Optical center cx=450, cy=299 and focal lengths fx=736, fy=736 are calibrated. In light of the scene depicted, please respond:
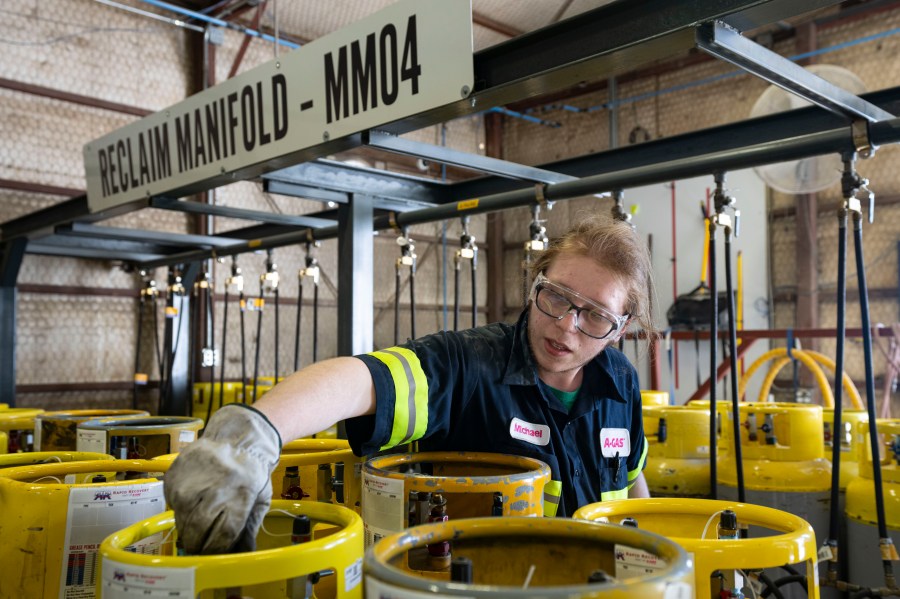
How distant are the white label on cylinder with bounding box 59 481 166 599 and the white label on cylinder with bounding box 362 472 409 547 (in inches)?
17.0

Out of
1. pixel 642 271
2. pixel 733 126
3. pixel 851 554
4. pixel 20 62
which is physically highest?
pixel 20 62

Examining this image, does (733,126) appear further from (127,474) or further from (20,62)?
(20,62)

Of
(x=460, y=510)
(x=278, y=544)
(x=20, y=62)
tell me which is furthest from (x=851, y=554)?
(x=20, y=62)

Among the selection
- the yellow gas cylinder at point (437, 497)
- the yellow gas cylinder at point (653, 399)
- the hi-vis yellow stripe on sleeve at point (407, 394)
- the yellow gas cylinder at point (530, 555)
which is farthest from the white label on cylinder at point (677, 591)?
the yellow gas cylinder at point (653, 399)

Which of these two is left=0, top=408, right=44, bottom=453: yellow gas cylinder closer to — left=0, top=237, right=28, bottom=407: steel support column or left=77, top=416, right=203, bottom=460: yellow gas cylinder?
left=77, top=416, right=203, bottom=460: yellow gas cylinder

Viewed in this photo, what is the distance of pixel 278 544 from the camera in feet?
4.46

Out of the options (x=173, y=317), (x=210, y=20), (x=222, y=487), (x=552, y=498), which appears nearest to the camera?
(x=222, y=487)

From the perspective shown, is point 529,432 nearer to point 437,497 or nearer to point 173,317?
point 437,497

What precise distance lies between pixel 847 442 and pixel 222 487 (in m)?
3.41

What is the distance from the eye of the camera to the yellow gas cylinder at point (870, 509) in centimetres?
281

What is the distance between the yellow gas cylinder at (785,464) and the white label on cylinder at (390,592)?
288cm

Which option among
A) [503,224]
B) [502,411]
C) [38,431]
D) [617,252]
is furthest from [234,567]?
[503,224]

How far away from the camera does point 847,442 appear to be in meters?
3.57

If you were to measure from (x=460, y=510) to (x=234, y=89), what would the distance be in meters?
1.65
